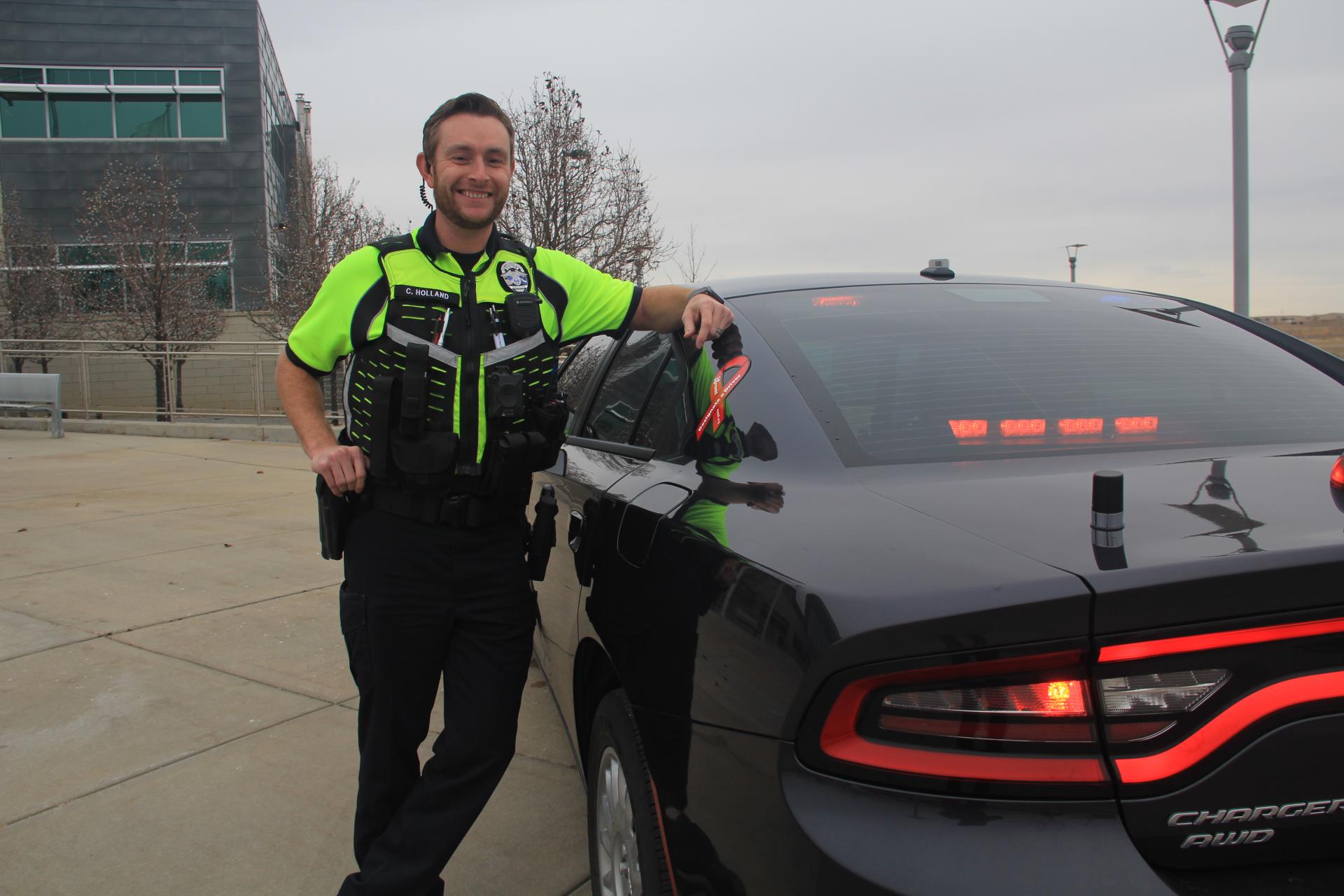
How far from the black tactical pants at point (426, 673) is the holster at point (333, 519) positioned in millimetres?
26

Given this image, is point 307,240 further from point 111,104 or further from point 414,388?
point 414,388

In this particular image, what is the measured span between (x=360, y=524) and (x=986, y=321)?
149 cm

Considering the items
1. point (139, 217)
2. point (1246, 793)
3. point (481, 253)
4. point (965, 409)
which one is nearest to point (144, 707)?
point (481, 253)

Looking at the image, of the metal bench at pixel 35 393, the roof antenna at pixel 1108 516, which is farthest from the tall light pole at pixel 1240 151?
the metal bench at pixel 35 393

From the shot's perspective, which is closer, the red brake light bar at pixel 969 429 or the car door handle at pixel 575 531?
the red brake light bar at pixel 969 429

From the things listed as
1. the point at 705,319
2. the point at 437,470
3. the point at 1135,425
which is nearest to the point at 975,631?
the point at 1135,425

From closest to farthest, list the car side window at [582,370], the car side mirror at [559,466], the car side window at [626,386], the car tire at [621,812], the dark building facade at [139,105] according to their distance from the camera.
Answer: the car tire at [621,812] < the car side window at [626,386] < the car side mirror at [559,466] < the car side window at [582,370] < the dark building facade at [139,105]

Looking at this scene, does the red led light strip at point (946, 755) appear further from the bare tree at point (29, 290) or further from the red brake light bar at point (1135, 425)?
the bare tree at point (29, 290)

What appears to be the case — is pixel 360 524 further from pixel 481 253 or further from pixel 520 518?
pixel 481 253

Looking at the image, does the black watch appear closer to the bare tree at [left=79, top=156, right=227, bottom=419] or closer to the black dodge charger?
the black dodge charger

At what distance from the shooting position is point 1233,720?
118 centimetres

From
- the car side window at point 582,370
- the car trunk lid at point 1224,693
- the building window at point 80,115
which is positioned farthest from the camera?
the building window at point 80,115

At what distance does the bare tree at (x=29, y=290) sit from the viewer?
858 inches

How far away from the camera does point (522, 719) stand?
3711mm
